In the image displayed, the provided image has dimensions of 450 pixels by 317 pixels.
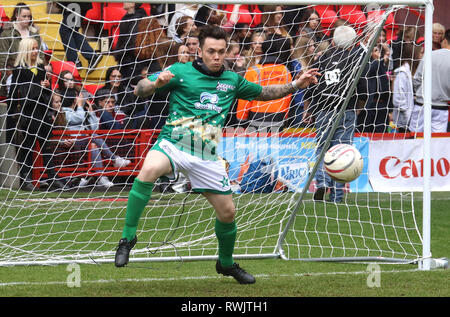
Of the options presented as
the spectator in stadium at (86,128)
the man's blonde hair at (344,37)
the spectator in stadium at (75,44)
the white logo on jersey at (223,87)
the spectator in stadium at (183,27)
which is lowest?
the spectator in stadium at (86,128)

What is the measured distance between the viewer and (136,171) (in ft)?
32.5

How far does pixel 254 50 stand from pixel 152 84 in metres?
3.64

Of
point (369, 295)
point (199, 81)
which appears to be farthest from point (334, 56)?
point (369, 295)

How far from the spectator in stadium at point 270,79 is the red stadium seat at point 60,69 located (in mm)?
1953

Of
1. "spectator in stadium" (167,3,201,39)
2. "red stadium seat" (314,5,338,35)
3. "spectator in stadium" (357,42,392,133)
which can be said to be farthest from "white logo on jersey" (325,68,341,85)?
"spectator in stadium" (167,3,201,39)

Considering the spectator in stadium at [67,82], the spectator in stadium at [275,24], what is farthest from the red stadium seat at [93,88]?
the spectator in stadium at [275,24]

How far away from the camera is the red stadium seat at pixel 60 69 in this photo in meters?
9.27

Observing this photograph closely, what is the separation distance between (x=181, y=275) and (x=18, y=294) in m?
1.50

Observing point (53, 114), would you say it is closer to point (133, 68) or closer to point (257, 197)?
point (133, 68)

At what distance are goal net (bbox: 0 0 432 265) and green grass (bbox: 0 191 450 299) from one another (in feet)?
0.12

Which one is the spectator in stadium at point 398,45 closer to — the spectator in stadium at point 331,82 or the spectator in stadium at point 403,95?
the spectator in stadium at point 403,95

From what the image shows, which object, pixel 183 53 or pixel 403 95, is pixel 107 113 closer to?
pixel 183 53

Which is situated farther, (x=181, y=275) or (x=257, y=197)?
(x=257, y=197)

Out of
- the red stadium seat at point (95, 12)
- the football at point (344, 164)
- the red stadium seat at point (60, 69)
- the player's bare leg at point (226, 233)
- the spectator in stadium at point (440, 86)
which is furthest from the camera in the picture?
the red stadium seat at point (95, 12)
